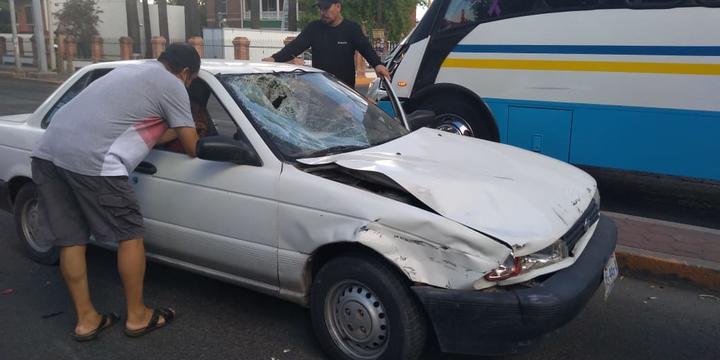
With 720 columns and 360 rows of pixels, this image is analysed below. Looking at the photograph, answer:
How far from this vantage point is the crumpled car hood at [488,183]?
3.12 m

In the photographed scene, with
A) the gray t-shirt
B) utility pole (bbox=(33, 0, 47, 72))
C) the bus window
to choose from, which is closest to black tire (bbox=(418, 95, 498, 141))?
the bus window

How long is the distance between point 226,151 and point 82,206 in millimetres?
842

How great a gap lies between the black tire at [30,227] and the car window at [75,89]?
1.67ft

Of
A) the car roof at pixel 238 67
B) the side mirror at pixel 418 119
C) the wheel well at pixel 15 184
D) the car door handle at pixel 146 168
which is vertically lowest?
the wheel well at pixel 15 184

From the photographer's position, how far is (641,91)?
251 inches

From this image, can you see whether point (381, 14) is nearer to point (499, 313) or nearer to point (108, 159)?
point (108, 159)

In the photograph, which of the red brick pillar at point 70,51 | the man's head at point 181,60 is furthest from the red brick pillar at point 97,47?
the man's head at point 181,60

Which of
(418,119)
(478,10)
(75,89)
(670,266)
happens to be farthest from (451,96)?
(75,89)

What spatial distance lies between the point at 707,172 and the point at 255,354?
15.2 feet

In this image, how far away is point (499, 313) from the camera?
9.68ft

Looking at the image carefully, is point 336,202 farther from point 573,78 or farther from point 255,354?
point 573,78

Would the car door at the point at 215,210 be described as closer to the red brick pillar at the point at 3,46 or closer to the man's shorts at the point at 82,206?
the man's shorts at the point at 82,206

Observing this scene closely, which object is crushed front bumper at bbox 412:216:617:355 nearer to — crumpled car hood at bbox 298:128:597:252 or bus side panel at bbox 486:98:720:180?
crumpled car hood at bbox 298:128:597:252

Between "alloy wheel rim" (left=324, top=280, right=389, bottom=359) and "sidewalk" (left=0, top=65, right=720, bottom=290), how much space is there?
2382mm
